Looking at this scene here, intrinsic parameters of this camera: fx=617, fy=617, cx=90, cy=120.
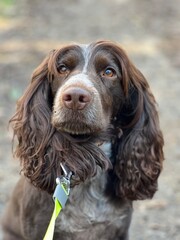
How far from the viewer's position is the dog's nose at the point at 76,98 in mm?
3400

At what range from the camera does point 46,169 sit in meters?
3.80

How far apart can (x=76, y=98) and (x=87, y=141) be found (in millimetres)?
439

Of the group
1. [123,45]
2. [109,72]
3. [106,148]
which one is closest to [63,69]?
[109,72]

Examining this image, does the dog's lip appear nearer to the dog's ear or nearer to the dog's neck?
the dog's ear

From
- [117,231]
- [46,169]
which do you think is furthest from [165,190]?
[46,169]

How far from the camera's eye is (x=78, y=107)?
3482mm

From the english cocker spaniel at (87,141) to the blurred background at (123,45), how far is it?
1203mm

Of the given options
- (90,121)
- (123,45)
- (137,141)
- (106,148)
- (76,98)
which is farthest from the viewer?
(123,45)

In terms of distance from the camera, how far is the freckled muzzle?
11.3 ft

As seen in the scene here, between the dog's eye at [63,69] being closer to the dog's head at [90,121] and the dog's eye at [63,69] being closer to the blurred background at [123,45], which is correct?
the dog's head at [90,121]

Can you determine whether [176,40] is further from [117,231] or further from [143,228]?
[117,231]

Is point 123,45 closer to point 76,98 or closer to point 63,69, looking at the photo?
point 63,69

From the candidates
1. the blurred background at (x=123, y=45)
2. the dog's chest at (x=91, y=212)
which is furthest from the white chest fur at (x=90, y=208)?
the blurred background at (x=123, y=45)

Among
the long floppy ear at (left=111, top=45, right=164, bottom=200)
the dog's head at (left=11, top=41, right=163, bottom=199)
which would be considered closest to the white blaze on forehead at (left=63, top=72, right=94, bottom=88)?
the dog's head at (left=11, top=41, right=163, bottom=199)
